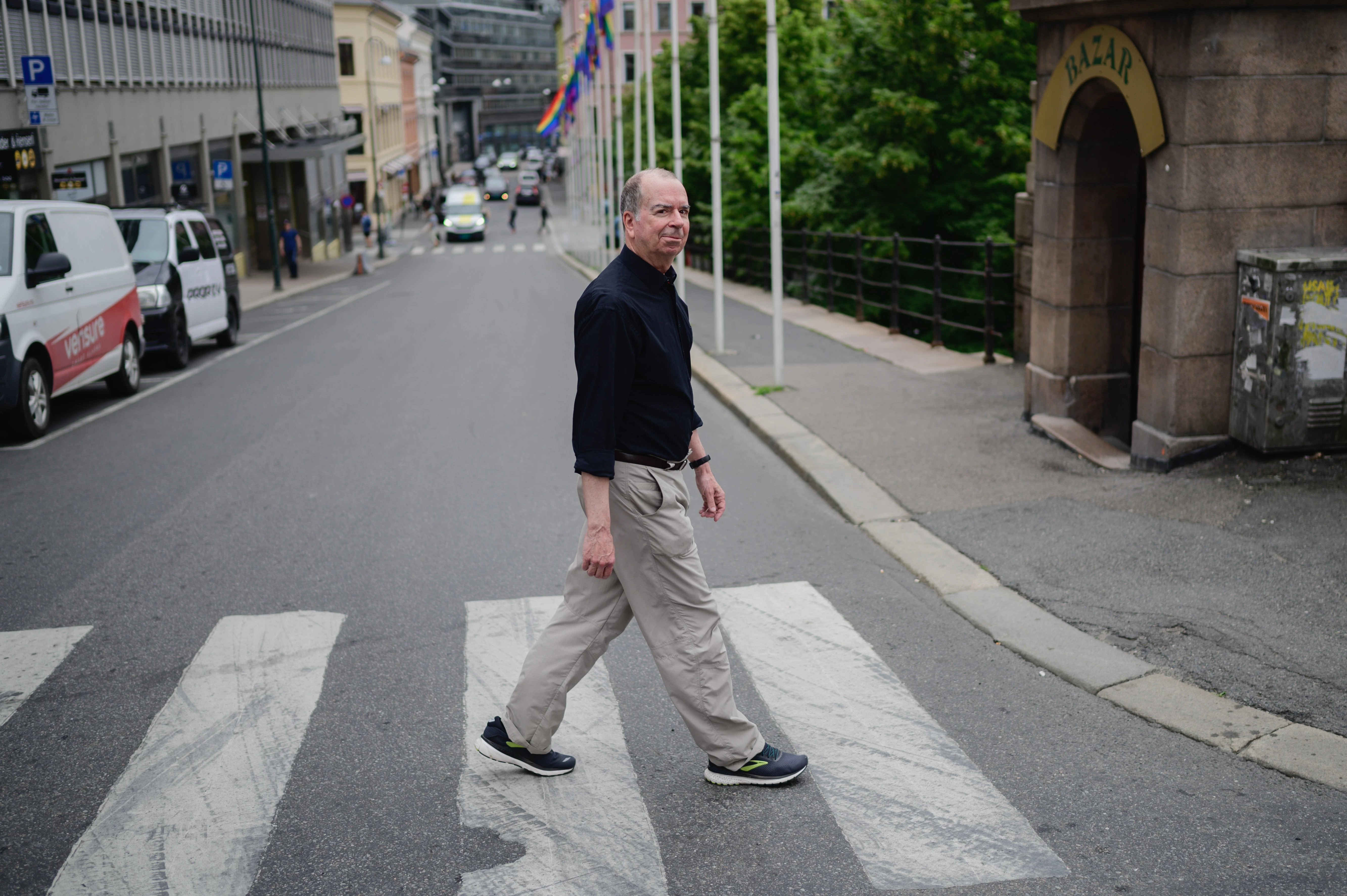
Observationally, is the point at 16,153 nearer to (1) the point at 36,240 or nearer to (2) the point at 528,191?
(1) the point at 36,240

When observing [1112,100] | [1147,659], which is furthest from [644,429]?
[1112,100]

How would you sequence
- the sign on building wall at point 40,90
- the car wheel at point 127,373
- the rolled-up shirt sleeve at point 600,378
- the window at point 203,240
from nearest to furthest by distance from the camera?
the rolled-up shirt sleeve at point 600,378 → the car wheel at point 127,373 → the window at point 203,240 → the sign on building wall at point 40,90

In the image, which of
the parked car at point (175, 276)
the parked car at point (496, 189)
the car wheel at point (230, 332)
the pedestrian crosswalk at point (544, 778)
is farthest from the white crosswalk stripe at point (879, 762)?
the parked car at point (496, 189)

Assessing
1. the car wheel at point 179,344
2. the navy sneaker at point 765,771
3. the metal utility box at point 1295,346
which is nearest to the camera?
the navy sneaker at point 765,771

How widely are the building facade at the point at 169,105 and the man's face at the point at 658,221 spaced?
1915cm

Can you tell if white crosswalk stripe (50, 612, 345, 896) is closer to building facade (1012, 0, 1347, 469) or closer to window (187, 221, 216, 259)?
building facade (1012, 0, 1347, 469)

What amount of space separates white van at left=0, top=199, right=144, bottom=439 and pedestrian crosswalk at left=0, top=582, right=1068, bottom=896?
6258 millimetres

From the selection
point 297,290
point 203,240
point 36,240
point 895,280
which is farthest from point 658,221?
point 297,290

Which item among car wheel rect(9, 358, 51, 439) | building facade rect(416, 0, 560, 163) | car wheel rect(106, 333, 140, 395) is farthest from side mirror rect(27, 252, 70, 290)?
building facade rect(416, 0, 560, 163)

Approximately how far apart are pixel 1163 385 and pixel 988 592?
2.98 m

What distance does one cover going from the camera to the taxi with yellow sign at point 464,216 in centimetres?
7394

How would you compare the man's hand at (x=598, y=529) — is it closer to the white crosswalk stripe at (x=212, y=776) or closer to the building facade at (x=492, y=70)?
the white crosswalk stripe at (x=212, y=776)

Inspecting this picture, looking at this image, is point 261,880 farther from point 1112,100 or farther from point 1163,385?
point 1112,100

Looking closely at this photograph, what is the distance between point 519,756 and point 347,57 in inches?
3365
